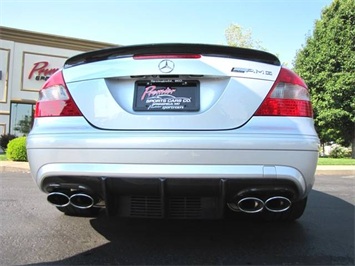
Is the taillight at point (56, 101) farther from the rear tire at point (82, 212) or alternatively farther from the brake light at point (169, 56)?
the rear tire at point (82, 212)

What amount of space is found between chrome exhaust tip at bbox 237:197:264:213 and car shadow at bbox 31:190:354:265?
0.43 m

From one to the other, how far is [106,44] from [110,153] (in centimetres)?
2375

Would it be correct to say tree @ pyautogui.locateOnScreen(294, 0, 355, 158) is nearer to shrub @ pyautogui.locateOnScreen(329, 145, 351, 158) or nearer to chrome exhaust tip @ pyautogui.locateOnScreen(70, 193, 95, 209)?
shrub @ pyautogui.locateOnScreen(329, 145, 351, 158)

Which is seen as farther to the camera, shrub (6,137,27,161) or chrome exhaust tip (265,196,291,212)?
shrub (6,137,27,161)

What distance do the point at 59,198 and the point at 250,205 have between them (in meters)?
1.37

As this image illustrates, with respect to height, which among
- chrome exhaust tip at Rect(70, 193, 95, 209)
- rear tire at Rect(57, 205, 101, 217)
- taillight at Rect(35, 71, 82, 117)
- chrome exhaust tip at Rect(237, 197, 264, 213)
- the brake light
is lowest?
rear tire at Rect(57, 205, 101, 217)

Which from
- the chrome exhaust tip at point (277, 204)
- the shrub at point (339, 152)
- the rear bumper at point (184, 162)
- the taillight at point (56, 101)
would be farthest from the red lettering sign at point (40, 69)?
the chrome exhaust tip at point (277, 204)

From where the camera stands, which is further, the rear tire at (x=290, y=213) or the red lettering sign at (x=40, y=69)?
the red lettering sign at (x=40, y=69)

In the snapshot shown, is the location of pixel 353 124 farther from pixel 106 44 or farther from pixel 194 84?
pixel 194 84

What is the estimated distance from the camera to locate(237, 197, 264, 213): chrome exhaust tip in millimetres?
2789

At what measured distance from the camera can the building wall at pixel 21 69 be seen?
22.7 meters

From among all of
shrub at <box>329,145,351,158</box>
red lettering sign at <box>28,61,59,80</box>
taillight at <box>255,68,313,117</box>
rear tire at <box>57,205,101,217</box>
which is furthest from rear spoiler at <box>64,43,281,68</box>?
shrub at <box>329,145,351,158</box>

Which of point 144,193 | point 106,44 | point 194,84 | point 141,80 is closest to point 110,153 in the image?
point 144,193

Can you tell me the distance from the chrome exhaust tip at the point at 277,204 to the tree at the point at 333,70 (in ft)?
63.4
